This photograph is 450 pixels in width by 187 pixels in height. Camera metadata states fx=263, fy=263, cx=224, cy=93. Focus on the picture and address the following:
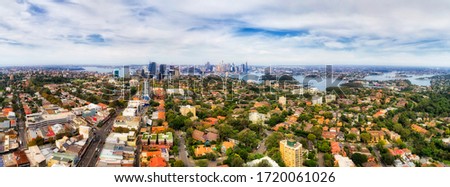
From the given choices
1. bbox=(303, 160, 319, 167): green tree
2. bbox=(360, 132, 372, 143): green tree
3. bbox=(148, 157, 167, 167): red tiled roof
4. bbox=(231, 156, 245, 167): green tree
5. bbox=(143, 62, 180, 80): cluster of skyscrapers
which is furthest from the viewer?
bbox=(143, 62, 180, 80): cluster of skyscrapers

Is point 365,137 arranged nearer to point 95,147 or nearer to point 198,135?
point 198,135

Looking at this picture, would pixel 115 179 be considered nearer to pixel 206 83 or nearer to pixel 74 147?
pixel 74 147

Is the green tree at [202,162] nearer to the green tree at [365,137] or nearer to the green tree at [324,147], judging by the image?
the green tree at [324,147]

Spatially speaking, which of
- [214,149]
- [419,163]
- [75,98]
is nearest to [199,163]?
[214,149]

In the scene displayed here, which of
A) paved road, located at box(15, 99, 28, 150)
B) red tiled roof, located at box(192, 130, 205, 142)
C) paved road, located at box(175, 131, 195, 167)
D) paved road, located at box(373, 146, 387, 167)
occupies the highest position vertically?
paved road, located at box(15, 99, 28, 150)

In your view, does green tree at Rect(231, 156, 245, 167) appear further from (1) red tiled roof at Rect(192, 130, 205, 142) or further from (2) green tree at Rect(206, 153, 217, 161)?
(1) red tiled roof at Rect(192, 130, 205, 142)

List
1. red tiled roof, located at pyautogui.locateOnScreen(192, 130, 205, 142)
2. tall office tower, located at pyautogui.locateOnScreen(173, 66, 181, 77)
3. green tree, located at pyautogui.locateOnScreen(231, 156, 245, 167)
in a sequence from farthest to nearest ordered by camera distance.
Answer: tall office tower, located at pyautogui.locateOnScreen(173, 66, 181, 77) < red tiled roof, located at pyautogui.locateOnScreen(192, 130, 205, 142) < green tree, located at pyautogui.locateOnScreen(231, 156, 245, 167)

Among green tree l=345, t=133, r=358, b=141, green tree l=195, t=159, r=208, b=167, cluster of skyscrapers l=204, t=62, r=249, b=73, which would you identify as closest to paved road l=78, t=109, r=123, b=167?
green tree l=195, t=159, r=208, b=167

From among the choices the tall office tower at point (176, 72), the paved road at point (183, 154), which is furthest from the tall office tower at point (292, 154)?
the tall office tower at point (176, 72)

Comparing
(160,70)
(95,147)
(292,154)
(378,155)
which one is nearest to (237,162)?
(292,154)
